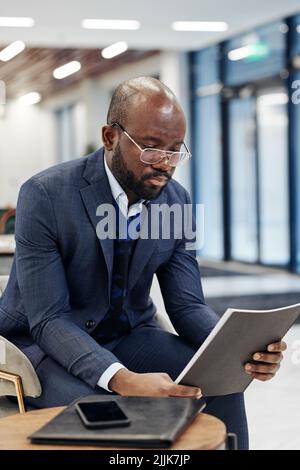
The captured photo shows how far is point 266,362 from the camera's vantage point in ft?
6.09

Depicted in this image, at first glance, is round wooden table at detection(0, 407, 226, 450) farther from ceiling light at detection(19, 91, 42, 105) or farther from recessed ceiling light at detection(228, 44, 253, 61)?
ceiling light at detection(19, 91, 42, 105)

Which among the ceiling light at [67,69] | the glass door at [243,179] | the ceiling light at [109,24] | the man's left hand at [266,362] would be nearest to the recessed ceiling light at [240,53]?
the glass door at [243,179]

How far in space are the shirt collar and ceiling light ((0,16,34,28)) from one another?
6.98m

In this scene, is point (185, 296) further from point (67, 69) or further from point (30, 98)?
point (30, 98)

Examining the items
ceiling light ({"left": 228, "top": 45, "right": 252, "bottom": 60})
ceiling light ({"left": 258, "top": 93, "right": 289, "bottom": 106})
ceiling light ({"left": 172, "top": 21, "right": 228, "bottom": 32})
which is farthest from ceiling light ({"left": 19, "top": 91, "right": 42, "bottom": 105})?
ceiling light ({"left": 258, "top": 93, "right": 289, "bottom": 106})

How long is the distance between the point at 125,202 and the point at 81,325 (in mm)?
357

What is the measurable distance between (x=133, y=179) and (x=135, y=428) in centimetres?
77

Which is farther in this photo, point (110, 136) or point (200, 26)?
point (200, 26)

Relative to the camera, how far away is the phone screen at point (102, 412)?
1.47 metres

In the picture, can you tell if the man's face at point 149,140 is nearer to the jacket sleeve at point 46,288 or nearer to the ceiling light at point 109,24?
the jacket sleeve at point 46,288

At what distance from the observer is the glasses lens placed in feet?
6.35

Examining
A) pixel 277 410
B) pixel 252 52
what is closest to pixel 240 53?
pixel 252 52

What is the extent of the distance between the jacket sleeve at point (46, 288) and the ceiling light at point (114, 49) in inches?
353

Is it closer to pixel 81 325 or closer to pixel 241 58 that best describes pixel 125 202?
pixel 81 325
